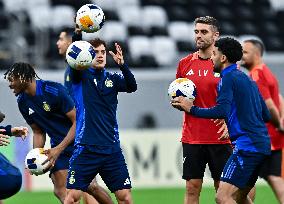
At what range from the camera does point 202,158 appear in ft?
30.6

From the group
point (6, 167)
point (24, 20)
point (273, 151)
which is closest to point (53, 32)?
point (24, 20)

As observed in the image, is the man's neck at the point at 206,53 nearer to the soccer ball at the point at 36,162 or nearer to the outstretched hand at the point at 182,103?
the outstretched hand at the point at 182,103

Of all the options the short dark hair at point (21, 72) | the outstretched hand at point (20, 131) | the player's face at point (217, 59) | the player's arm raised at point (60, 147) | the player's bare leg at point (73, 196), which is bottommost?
the player's bare leg at point (73, 196)

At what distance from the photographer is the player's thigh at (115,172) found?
8.66m

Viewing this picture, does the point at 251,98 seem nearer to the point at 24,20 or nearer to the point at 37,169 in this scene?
the point at 37,169

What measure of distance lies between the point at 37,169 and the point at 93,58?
55.5 inches

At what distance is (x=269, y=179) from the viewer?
9977mm

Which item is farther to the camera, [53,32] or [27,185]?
[53,32]

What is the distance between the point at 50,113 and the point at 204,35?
1.83m

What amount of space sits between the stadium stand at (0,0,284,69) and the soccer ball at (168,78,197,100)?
9233mm

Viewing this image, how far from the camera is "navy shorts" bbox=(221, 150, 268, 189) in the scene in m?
8.15

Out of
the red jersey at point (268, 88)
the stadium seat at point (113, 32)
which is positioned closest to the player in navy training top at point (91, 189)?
the red jersey at point (268, 88)

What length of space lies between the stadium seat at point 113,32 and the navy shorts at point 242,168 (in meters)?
11.0

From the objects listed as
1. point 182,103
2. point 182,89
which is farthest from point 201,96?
point 182,103
